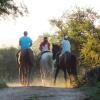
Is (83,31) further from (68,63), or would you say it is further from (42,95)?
Result: (42,95)

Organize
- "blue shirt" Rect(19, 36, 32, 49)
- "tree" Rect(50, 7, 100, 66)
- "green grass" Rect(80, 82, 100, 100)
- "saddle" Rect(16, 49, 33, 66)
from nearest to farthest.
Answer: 1. "green grass" Rect(80, 82, 100, 100)
2. "saddle" Rect(16, 49, 33, 66)
3. "blue shirt" Rect(19, 36, 32, 49)
4. "tree" Rect(50, 7, 100, 66)

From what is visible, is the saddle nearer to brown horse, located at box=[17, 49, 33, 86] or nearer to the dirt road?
brown horse, located at box=[17, 49, 33, 86]

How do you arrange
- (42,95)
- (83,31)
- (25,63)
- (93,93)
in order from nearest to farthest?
(93,93)
(42,95)
(25,63)
(83,31)

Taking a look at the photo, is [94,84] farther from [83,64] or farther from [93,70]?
[83,64]

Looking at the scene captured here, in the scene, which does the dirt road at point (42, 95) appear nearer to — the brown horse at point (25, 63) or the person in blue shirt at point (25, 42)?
the brown horse at point (25, 63)

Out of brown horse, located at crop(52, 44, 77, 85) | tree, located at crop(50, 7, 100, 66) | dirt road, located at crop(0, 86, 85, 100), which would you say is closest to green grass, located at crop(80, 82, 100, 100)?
dirt road, located at crop(0, 86, 85, 100)

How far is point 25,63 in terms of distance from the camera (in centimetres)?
2689

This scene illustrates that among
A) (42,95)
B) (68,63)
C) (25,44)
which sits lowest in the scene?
(42,95)

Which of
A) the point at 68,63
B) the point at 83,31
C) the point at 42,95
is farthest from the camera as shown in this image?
the point at 83,31

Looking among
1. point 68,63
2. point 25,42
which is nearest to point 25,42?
point 25,42

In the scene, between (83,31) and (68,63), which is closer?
(68,63)

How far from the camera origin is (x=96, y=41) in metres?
52.8

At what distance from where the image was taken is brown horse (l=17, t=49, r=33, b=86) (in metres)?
26.6

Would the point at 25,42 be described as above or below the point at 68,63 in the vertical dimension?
above
